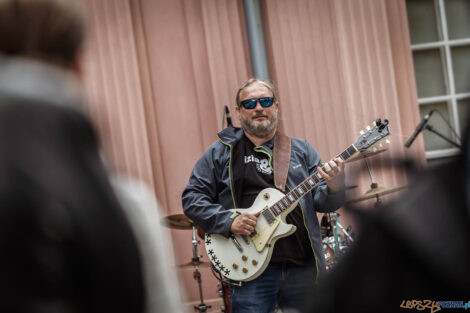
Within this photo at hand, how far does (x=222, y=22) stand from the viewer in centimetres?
536

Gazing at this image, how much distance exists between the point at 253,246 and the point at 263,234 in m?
0.09

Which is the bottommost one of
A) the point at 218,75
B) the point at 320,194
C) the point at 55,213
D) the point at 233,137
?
the point at 320,194

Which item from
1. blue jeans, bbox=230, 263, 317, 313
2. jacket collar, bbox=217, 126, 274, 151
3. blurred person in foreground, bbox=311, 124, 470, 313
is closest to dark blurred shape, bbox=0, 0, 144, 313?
blurred person in foreground, bbox=311, 124, 470, 313

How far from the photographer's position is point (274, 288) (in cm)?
335

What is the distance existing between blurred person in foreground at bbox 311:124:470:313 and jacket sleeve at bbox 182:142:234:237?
273 cm

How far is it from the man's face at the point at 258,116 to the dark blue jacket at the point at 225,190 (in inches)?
3.4

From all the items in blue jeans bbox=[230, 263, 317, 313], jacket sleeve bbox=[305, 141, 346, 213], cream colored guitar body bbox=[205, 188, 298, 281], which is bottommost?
blue jeans bbox=[230, 263, 317, 313]

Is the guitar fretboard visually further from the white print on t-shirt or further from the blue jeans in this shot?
the blue jeans

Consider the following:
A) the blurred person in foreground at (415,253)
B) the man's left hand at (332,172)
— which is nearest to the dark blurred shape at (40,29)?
the blurred person in foreground at (415,253)

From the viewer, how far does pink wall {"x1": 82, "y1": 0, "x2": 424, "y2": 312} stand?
530 centimetres

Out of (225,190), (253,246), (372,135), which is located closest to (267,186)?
(225,190)

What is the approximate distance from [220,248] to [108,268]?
2.78 meters

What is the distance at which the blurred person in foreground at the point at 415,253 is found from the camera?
2.32 ft

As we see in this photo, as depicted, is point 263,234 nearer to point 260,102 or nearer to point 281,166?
point 281,166
